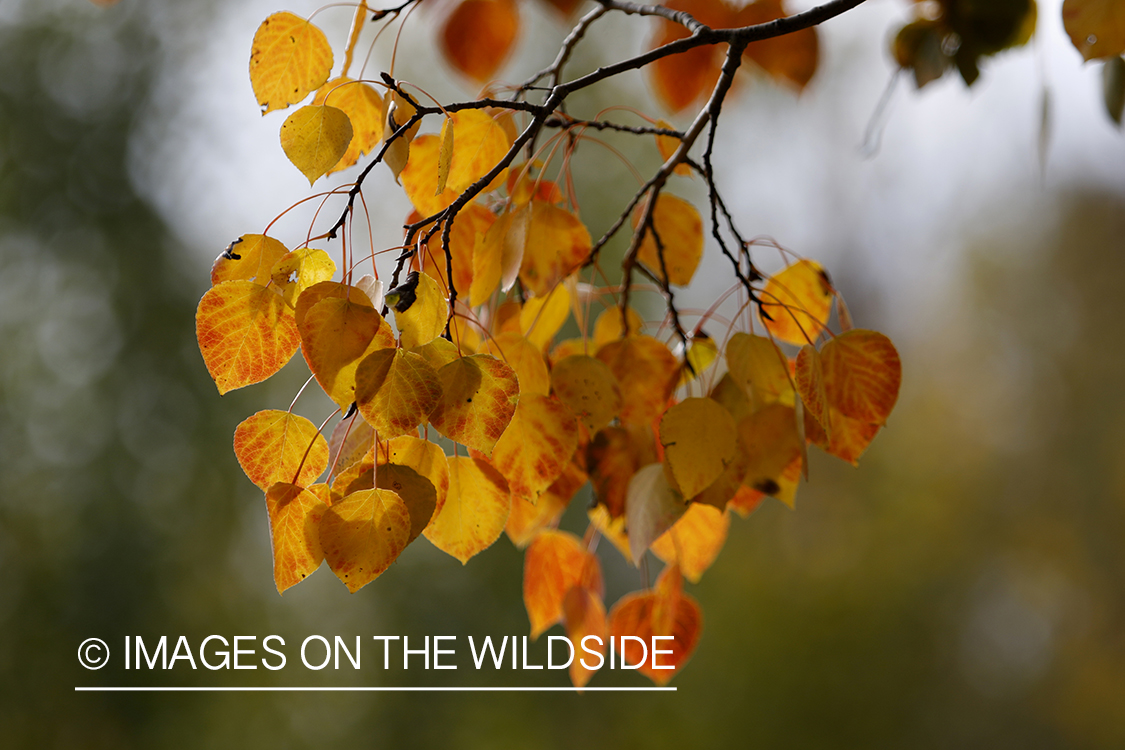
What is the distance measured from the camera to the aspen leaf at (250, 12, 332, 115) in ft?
0.75

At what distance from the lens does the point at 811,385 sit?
0.73ft

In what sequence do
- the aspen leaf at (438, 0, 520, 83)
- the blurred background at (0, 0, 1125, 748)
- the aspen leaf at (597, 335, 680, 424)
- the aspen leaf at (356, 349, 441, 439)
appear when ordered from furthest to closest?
the blurred background at (0, 0, 1125, 748) → the aspen leaf at (438, 0, 520, 83) → the aspen leaf at (597, 335, 680, 424) → the aspen leaf at (356, 349, 441, 439)

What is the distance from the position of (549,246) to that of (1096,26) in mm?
207

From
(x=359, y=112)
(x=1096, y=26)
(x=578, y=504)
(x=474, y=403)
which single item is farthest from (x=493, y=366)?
(x=578, y=504)

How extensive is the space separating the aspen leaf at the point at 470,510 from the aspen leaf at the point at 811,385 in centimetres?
10

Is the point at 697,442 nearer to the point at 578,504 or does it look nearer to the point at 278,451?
the point at 278,451

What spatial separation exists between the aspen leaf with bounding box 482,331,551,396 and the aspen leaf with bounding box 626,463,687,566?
0.16 ft

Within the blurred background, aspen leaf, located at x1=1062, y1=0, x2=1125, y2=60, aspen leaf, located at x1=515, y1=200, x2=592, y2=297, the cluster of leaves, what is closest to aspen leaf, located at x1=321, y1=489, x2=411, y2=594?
the cluster of leaves

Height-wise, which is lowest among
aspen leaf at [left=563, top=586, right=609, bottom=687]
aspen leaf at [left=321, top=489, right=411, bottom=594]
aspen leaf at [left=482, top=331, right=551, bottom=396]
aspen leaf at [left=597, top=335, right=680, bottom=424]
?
aspen leaf at [left=321, top=489, right=411, bottom=594]

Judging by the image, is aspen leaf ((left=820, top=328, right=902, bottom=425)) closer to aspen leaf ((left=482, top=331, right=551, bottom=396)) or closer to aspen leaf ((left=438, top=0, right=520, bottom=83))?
aspen leaf ((left=482, top=331, right=551, bottom=396))

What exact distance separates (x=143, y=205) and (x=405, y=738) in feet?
5.71

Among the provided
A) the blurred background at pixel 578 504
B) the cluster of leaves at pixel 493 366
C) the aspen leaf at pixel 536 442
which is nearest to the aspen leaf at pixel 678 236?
the cluster of leaves at pixel 493 366

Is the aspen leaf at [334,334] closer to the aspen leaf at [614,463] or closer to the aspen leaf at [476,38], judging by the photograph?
the aspen leaf at [614,463]

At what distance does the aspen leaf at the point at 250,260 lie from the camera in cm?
21
